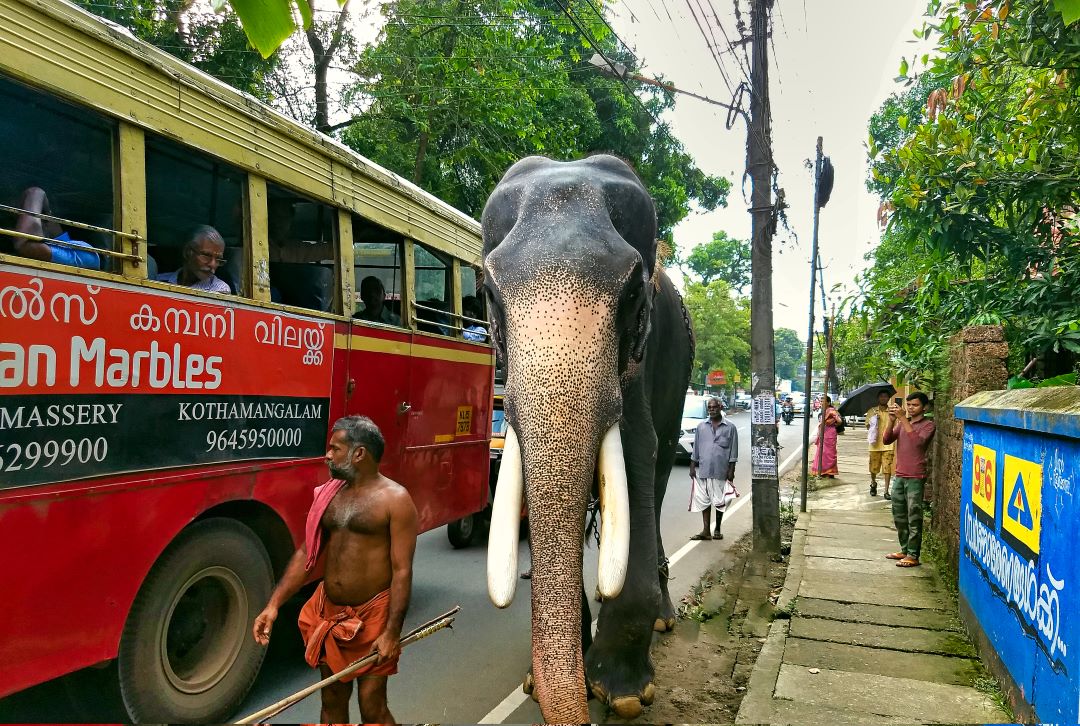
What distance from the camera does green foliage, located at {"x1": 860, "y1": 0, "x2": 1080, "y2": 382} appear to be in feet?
19.4

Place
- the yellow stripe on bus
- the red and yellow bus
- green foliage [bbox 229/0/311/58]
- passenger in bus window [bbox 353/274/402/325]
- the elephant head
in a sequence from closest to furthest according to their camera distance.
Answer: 1. green foliage [bbox 229/0/311/58]
2. the elephant head
3. the red and yellow bus
4. the yellow stripe on bus
5. passenger in bus window [bbox 353/274/402/325]

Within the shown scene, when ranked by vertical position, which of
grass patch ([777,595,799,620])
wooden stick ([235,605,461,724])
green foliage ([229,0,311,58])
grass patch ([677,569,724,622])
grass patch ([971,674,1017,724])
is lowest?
grass patch ([677,569,724,622])

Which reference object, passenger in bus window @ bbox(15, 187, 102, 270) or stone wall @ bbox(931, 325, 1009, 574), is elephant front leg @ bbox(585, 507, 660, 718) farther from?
stone wall @ bbox(931, 325, 1009, 574)

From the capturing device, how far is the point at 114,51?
140 inches

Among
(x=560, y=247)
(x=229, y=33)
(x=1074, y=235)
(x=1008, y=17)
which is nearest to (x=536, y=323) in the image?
(x=560, y=247)

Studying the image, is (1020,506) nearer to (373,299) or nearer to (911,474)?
(911,474)

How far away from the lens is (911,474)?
7.20 m

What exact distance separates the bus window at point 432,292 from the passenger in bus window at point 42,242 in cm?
284

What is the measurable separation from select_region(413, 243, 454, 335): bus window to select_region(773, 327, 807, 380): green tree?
99.7 m

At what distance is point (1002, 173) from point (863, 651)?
4218mm

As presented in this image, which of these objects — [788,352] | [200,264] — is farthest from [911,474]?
[788,352]

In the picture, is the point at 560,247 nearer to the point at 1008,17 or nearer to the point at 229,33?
the point at 1008,17

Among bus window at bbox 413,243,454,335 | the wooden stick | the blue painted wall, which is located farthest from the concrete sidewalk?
bus window at bbox 413,243,454,335

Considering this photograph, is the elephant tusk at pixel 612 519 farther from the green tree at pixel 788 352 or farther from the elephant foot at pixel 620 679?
the green tree at pixel 788 352
